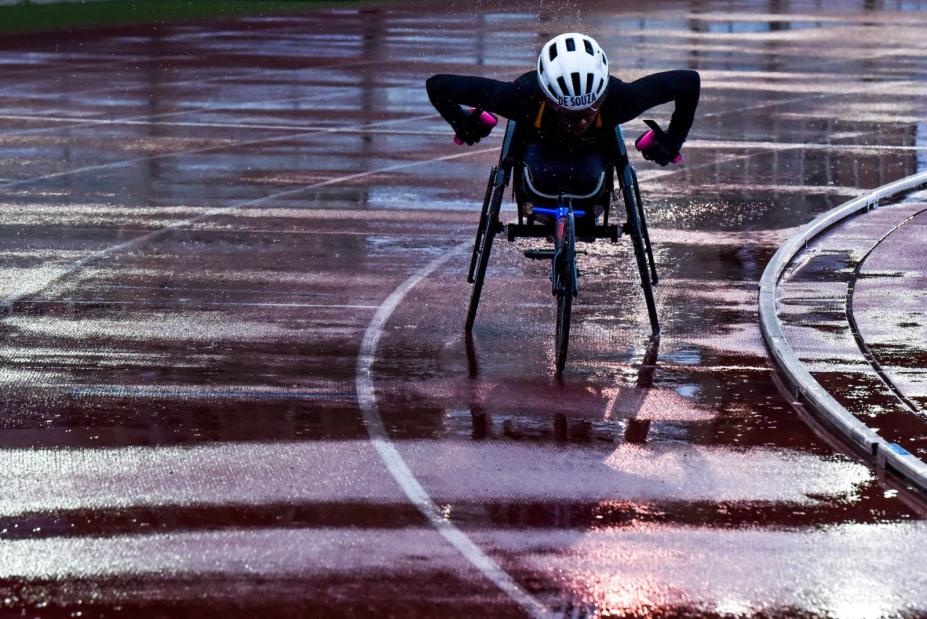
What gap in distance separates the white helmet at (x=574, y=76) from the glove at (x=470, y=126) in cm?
63

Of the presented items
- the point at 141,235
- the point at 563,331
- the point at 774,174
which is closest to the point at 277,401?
the point at 563,331

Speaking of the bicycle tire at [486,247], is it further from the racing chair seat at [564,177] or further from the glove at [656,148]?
the glove at [656,148]

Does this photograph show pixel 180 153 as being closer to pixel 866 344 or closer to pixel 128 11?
pixel 866 344

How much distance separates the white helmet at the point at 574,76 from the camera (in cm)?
1091

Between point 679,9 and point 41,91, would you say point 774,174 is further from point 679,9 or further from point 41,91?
point 679,9

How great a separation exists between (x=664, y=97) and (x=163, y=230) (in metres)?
5.80

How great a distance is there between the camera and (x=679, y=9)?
48562 mm

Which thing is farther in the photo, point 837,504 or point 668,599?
point 837,504

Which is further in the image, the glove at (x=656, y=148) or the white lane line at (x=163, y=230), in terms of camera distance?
the white lane line at (x=163, y=230)

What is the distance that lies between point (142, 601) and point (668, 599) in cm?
217

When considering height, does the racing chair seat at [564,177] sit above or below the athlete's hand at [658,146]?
below

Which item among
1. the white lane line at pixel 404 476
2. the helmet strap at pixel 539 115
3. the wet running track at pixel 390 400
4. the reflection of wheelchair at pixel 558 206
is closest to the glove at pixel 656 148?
the reflection of wheelchair at pixel 558 206

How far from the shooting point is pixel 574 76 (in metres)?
10.9

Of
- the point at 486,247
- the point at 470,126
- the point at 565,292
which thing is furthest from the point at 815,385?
the point at 470,126
